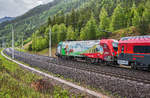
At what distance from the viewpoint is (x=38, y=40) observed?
58.2 meters

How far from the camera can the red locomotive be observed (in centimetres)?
1252

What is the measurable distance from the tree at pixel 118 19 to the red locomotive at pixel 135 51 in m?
29.7

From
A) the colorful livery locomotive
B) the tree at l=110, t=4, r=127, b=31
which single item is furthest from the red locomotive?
the tree at l=110, t=4, r=127, b=31

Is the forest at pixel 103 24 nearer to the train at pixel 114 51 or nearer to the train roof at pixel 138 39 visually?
the train at pixel 114 51

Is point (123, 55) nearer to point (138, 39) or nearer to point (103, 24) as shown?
point (138, 39)

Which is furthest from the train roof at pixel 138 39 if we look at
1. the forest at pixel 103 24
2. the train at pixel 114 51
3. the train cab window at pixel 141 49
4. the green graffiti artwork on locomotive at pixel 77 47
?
A: the forest at pixel 103 24

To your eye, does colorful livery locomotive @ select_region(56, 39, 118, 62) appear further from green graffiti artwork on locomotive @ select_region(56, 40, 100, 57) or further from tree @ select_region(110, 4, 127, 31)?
tree @ select_region(110, 4, 127, 31)

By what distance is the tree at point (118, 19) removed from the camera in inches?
1732

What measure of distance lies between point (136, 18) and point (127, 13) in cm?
1285

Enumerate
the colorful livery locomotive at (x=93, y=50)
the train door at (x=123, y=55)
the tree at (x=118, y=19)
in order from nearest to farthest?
1. the train door at (x=123, y=55)
2. the colorful livery locomotive at (x=93, y=50)
3. the tree at (x=118, y=19)

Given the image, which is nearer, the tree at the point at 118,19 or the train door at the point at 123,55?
the train door at the point at 123,55

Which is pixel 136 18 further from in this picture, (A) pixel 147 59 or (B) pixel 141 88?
(B) pixel 141 88

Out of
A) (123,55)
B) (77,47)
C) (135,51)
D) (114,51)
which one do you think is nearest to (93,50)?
(114,51)

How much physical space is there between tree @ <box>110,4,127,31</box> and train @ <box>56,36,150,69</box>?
2525cm
